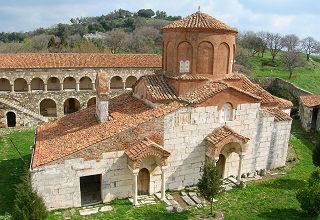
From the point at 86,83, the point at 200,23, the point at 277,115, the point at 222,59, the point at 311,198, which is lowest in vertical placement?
the point at 311,198

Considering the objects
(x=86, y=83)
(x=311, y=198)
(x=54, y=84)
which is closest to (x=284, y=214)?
(x=311, y=198)

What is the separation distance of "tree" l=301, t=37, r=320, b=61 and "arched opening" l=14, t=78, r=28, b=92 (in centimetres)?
6035

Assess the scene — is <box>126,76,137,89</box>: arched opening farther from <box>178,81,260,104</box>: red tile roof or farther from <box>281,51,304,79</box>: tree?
<box>281,51,304,79</box>: tree

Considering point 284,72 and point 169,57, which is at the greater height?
point 169,57

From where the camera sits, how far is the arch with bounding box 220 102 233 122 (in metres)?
15.0

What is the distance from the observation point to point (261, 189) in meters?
14.9

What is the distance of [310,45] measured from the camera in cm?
6906

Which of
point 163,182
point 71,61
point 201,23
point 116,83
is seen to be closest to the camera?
point 163,182

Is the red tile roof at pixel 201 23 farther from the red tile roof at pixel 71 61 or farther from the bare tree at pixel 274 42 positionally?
the bare tree at pixel 274 42

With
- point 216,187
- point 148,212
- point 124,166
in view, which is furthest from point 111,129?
point 216,187

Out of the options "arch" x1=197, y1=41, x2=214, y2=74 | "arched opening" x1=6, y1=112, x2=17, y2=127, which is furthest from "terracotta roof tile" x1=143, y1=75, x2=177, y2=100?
"arched opening" x1=6, y1=112, x2=17, y2=127

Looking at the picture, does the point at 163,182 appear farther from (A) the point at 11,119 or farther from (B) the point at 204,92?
(A) the point at 11,119

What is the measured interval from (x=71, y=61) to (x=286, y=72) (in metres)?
36.5

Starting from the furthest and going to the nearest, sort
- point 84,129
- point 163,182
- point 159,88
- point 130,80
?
point 130,80, point 159,88, point 84,129, point 163,182
